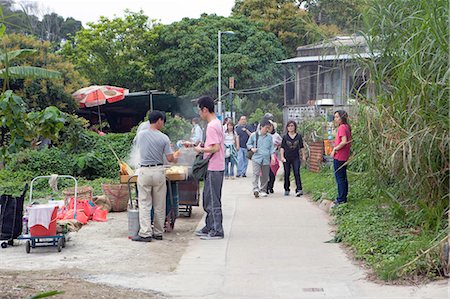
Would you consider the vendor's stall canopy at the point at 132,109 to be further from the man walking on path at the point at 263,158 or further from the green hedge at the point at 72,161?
the man walking on path at the point at 263,158

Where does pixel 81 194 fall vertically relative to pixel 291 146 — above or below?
below

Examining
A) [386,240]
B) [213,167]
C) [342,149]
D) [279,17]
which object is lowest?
[386,240]

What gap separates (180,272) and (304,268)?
1447mm

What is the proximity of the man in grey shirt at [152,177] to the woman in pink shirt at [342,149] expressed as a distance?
3444 millimetres

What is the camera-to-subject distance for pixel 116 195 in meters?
12.9

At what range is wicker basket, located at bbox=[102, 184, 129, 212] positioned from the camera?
1289 centimetres

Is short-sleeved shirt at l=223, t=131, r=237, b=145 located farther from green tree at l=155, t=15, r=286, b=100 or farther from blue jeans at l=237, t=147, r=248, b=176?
green tree at l=155, t=15, r=286, b=100

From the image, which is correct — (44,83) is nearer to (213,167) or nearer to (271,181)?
(271,181)

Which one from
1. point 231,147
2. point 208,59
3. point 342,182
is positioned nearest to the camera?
point 342,182

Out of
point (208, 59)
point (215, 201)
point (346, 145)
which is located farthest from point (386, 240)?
point (208, 59)

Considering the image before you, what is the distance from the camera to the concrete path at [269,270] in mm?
6812

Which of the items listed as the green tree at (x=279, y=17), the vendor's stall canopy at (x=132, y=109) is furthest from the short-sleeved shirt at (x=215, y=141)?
the green tree at (x=279, y=17)

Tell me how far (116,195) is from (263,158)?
12.3 ft

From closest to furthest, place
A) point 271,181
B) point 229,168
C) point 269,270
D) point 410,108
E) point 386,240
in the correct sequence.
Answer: point 269,270 → point 410,108 → point 386,240 → point 271,181 → point 229,168
